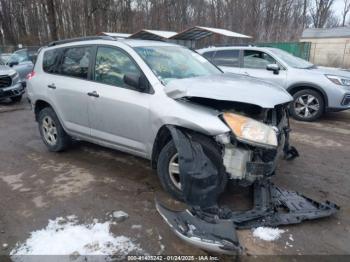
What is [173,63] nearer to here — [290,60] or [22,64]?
[290,60]

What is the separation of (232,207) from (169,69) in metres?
1.86

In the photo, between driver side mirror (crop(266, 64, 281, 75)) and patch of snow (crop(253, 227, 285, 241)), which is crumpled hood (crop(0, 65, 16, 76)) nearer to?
driver side mirror (crop(266, 64, 281, 75))

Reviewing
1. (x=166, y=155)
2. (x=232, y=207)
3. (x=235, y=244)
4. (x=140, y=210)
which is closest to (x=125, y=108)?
(x=166, y=155)

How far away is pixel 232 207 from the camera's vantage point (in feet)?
11.3

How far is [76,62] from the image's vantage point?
4688mm

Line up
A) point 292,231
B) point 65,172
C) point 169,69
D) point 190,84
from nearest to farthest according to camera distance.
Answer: point 292,231 < point 190,84 < point 169,69 < point 65,172

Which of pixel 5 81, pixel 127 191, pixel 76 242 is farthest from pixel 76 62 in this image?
pixel 5 81

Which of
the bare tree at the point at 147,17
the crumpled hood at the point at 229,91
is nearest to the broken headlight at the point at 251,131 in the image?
the crumpled hood at the point at 229,91

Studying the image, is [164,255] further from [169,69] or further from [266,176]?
[169,69]

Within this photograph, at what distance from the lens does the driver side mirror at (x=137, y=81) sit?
3.67m

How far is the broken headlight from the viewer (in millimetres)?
2957

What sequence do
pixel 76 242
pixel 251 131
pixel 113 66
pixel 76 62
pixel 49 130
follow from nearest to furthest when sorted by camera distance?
pixel 76 242 < pixel 251 131 < pixel 113 66 < pixel 76 62 < pixel 49 130

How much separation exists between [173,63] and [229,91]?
1.23 metres

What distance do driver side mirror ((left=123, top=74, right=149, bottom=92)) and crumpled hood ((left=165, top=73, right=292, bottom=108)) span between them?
31cm
